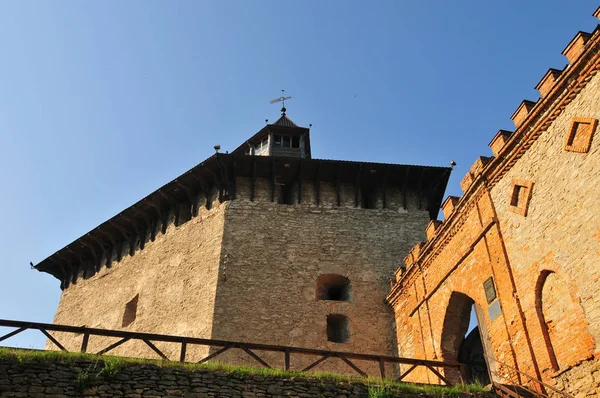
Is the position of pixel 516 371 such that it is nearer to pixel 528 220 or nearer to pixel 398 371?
pixel 528 220

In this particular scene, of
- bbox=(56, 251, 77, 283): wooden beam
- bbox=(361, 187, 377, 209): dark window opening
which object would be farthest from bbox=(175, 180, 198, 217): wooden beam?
bbox=(56, 251, 77, 283): wooden beam

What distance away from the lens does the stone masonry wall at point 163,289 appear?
1588 centimetres

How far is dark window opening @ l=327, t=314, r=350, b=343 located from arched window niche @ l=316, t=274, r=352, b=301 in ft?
2.13

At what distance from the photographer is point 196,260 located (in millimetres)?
16922

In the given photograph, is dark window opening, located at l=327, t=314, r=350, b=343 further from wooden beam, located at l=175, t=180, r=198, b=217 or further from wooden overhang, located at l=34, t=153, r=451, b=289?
wooden beam, located at l=175, t=180, r=198, b=217

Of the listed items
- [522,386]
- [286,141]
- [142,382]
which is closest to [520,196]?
[522,386]

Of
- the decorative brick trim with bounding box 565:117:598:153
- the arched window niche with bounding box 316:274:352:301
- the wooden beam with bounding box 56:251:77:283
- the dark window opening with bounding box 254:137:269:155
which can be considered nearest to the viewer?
the decorative brick trim with bounding box 565:117:598:153

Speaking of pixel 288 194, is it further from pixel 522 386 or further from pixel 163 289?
pixel 522 386

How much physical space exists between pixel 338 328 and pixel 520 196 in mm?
7302

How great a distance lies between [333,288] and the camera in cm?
1702

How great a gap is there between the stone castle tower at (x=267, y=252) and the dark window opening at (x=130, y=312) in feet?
0.11

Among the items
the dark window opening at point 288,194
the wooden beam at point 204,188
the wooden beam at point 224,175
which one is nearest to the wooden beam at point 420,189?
the dark window opening at point 288,194

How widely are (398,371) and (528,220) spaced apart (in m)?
6.52

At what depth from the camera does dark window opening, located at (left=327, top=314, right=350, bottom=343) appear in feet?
50.8
